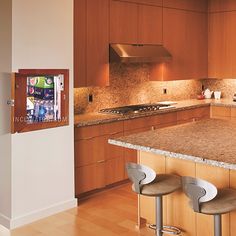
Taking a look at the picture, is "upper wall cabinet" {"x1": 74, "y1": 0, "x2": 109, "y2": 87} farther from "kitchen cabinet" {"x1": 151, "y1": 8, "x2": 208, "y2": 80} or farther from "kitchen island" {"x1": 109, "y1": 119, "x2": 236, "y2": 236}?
"kitchen island" {"x1": 109, "y1": 119, "x2": 236, "y2": 236}

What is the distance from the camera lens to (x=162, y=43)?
6.18 meters

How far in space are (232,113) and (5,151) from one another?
374cm

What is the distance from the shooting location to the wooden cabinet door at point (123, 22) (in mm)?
5418

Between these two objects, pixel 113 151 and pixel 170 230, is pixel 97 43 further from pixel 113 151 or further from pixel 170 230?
pixel 170 230

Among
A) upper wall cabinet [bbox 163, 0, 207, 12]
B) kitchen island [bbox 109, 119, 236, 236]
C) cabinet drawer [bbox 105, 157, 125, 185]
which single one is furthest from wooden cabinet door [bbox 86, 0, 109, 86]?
kitchen island [bbox 109, 119, 236, 236]

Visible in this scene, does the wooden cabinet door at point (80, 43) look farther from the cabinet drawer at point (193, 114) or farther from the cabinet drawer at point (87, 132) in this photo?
the cabinet drawer at point (193, 114)

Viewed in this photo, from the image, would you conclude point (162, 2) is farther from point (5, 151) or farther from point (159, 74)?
point (5, 151)

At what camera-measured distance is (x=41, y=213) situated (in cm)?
428

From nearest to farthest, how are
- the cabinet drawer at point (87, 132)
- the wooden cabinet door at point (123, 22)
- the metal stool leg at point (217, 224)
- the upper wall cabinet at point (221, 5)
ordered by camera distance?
the metal stool leg at point (217, 224) < the cabinet drawer at point (87, 132) < the wooden cabinet door at point (123, 22) < the upper wall cabinet at point (221, 5)

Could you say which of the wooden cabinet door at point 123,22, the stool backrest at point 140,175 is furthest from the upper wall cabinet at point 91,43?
the stool backrest at point 140,175

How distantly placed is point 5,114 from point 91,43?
5.37ft

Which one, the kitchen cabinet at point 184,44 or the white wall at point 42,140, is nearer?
the white wall at point 42,140

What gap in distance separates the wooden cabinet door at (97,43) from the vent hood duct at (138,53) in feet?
0.41

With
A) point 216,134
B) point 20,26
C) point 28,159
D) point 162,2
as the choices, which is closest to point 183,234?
point 216,134
